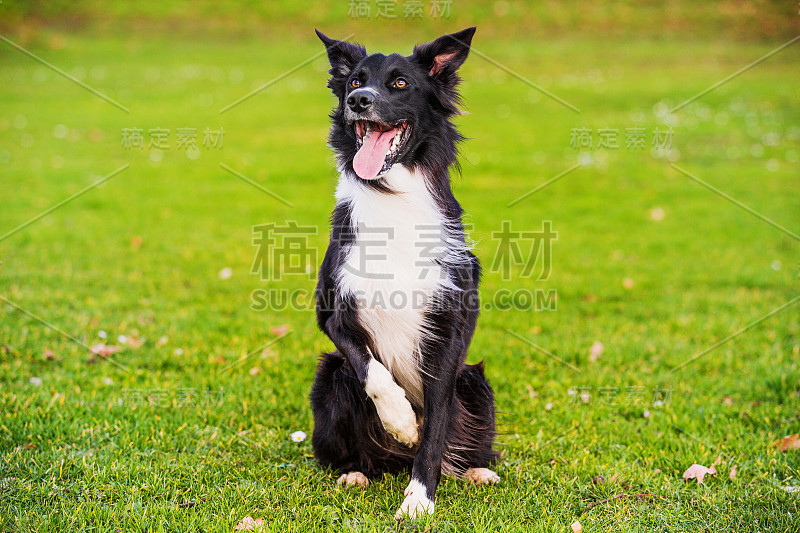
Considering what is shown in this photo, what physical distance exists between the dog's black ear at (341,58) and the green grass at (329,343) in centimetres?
41

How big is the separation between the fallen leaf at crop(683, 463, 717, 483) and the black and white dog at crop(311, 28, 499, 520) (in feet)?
4.77

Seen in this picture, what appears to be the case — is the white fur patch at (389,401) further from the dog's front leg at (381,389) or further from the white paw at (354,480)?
the white paw at (354,480)

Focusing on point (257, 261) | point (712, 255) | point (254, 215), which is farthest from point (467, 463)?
point (254, 215)

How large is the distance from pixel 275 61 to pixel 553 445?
1846 centimetres

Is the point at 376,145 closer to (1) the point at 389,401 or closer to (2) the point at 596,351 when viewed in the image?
(1) the point at 389,401

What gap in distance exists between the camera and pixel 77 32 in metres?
24.3

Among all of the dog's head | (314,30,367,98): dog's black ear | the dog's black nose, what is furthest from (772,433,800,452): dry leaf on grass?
(314,30,367,98): dog's black ear

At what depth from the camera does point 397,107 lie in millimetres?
3586

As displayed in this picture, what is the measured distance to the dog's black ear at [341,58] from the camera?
3.82 meters

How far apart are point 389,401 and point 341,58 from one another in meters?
1.89

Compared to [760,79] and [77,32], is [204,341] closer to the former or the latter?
[760,79]

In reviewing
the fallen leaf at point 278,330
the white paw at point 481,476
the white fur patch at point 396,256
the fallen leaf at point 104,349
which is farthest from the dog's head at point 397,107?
the fallen leaf at point 104,349

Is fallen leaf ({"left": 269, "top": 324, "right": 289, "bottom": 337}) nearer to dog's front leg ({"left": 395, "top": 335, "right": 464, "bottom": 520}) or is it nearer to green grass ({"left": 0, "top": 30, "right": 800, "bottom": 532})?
green grass ({"left": 0, "top": 30, "right": 800, "bottom": 532})

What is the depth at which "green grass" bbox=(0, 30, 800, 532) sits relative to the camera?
3.79 meters
